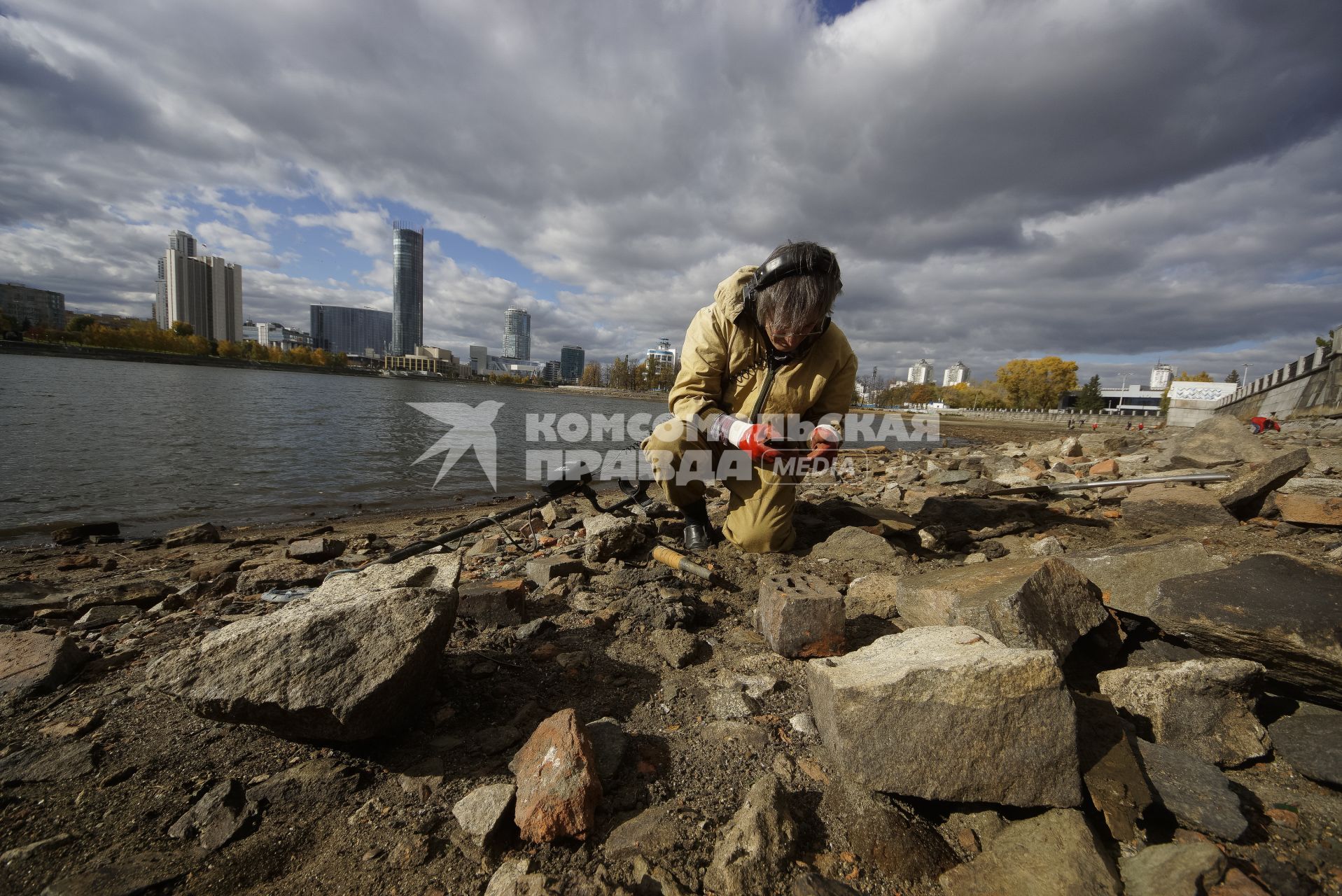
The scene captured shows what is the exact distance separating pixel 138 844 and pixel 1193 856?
2694 millimetres

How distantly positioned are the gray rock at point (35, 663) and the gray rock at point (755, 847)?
2751 mm

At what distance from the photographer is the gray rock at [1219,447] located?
234 inches

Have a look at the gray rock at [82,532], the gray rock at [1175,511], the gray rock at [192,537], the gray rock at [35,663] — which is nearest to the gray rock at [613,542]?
the gray rock at [35,663]

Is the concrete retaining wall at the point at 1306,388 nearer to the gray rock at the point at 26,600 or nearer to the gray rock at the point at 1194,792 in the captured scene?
the gray rock at the point at 1194,792

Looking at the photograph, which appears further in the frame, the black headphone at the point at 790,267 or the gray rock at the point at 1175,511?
the gray rock at the point at 1175,511

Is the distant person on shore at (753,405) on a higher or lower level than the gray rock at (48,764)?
higher

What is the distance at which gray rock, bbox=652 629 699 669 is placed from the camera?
7.53ft

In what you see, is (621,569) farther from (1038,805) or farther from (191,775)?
(1038,805)

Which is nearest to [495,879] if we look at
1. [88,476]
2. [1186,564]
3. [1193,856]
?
[1193,856]

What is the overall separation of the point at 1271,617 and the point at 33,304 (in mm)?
174528

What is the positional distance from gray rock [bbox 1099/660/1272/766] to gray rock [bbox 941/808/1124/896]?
682 millimetres

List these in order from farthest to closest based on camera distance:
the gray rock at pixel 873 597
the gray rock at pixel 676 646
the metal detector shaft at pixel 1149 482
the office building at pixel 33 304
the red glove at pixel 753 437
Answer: the office building at pixel 33 304 → the metal detector shaft at pixel 1149 482 → the red glove at pixel 753 437 → the gray rock at pixel 873 597 → the gray rock at pixel 676 646

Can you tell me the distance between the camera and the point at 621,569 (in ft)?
10.7

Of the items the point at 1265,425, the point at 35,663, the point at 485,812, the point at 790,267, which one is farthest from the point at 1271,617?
the point at 1265,425
